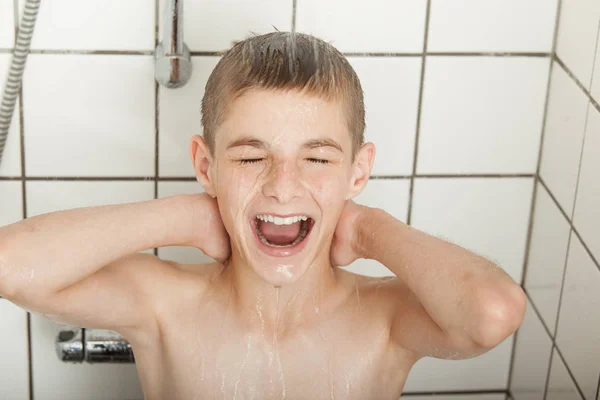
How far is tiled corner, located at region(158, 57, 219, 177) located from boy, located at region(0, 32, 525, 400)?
0.91 ft

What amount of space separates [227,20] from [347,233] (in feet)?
1.58

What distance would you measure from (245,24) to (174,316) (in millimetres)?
548

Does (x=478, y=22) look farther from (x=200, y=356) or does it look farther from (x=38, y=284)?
(x=38, y=284)

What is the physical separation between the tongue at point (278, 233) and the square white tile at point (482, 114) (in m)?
0.48

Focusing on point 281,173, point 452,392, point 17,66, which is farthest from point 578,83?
point 17,66

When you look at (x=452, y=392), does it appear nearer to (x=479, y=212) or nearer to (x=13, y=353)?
(x=479, y=212)

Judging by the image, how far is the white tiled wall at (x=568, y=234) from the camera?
170 cm

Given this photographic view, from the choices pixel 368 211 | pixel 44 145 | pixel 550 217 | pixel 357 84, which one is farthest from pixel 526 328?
pixel 44 145

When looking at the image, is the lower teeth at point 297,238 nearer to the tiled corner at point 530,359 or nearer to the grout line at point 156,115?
the grout line at point 156,115

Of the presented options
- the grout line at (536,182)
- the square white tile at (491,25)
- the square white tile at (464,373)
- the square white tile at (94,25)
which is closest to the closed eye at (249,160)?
the square white tile at (94,25)

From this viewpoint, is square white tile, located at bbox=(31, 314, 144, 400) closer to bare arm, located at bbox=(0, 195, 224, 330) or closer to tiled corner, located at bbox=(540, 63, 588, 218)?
bare arm, located at bbox=(0, 195, 224, 330)

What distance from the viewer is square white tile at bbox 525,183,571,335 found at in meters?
1.88

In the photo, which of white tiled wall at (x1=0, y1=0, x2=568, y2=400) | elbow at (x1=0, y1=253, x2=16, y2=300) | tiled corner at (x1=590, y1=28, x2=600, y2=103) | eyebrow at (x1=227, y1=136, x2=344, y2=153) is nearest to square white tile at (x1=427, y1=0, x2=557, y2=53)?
white tiled wall at (x1=0, y1=0, x2=568, y2=400)

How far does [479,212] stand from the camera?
6.68ft
